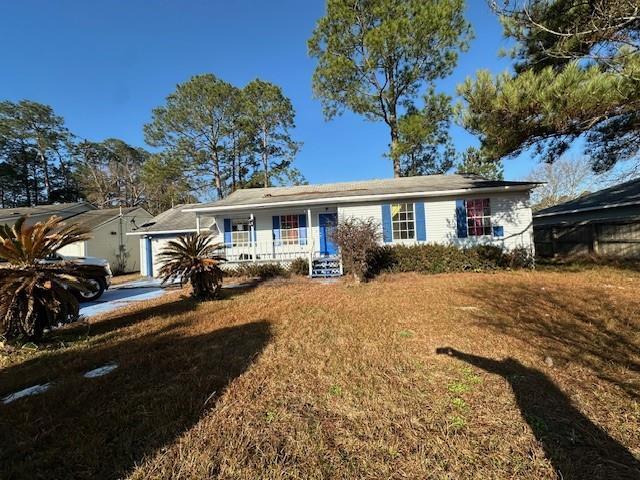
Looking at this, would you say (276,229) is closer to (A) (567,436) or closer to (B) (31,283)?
(B) (31,283)

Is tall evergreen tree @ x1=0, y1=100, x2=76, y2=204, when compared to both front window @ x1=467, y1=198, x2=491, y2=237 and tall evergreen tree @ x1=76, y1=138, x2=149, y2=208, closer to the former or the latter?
tall evergreen tree @ x1=76, y1=138, x2=149, y2=208

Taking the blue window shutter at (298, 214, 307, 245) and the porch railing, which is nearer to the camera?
the porch railing

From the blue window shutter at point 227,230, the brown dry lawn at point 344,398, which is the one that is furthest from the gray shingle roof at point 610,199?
the blue window shutter at point 227,230

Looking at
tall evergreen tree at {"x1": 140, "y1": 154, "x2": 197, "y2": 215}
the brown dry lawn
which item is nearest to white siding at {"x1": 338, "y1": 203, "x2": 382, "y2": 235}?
the brown dry lawn

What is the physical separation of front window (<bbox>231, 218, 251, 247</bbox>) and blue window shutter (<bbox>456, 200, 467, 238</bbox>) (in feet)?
28.5

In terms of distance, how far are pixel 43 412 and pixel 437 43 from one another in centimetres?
2023

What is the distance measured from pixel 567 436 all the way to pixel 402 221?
406 inches

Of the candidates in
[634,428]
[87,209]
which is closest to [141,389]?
[634,428]

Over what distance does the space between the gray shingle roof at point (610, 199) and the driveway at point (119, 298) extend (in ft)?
62.2

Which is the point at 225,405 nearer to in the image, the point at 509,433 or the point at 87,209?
the point at 509,433

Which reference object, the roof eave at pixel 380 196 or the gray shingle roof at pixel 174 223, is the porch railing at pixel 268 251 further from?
the gray shingle roof at pixel 174 223

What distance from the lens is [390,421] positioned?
270 cm

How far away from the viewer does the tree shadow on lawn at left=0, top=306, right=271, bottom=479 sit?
2373 mm

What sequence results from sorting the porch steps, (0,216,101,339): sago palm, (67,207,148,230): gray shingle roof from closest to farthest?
(0,216,101,339): sago palm, the porch steps, (67,207,148,230): gray shingle roof
